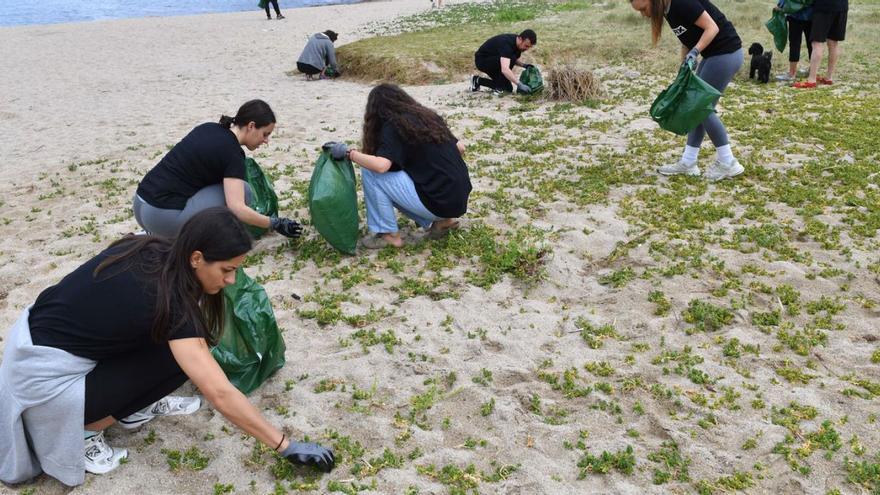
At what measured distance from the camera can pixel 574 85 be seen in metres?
8.26

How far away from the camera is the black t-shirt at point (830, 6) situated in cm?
795

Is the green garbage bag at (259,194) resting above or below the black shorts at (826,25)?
below

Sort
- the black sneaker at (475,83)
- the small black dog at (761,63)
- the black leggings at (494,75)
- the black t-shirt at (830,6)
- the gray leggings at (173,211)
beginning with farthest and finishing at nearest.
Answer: the black sneaker at (475,83) < the black leggings at (494,75) < the small black dog at (761,63) < the black t-shirt at (830,6) < the gray leggings at (173,211)

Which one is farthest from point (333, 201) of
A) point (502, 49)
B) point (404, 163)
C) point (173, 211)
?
point (502, 49)

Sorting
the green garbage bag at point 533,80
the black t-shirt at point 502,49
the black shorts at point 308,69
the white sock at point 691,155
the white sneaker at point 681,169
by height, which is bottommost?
the white sneaker at point 681,169

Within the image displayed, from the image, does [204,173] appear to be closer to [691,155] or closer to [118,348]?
[118,348]

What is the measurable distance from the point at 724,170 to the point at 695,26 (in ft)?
3.77

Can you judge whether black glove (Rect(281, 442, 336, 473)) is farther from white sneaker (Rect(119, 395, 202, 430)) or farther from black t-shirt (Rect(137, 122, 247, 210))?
black t-shirt (Rect(137, 122, 247, 210))

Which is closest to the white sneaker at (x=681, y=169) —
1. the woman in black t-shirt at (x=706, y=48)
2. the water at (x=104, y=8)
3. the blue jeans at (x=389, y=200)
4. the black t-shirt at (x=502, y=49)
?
the woman in black t-shirt at (x=706, y=48)

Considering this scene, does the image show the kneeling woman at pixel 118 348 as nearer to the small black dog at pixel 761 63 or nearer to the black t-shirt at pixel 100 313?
the black t-shirt at pixel 100 313

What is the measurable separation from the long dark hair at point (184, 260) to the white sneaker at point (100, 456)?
70cm

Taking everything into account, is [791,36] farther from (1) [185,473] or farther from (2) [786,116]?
(1) [185,473]

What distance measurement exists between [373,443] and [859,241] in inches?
134

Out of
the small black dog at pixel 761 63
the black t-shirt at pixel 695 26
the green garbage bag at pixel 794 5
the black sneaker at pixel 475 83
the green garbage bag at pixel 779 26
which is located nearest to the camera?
the black t-shirt at pixel 695 26
